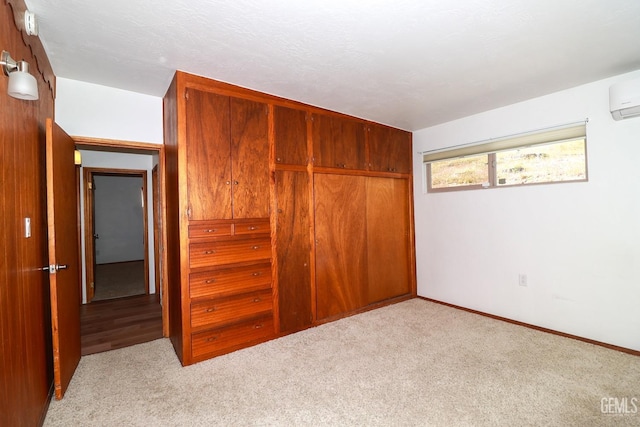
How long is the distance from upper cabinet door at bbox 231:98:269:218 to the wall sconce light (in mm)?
1372

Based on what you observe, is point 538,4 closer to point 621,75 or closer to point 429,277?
point 621,75

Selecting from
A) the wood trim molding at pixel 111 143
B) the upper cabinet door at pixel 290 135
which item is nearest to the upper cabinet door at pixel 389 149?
the upper cabinet door at pixel 290 135

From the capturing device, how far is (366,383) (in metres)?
2.06

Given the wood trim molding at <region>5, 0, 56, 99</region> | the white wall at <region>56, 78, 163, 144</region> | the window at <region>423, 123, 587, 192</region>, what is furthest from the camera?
the window at <region>423, 123, 587, 192</region>

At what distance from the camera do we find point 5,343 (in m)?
1.25

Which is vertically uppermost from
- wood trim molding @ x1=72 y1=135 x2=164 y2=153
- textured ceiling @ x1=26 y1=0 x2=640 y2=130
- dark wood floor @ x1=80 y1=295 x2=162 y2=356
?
textured ceiling @ x1=26 y1=0 x2=640 y2=130

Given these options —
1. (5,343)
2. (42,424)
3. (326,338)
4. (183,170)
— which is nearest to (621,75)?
(326,338)

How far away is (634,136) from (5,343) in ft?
14.2

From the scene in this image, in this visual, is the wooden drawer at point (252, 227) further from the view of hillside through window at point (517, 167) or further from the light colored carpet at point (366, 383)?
the view of hillside through window at point (517, 167)

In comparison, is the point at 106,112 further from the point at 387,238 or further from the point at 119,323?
the point at 387,238

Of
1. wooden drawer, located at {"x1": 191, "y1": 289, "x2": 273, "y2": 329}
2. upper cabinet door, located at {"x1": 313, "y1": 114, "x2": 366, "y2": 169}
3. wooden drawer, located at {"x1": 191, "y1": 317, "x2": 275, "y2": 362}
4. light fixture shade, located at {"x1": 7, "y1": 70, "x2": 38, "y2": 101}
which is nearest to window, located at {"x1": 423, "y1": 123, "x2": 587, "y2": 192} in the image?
upper cabinet door, located at {"x1": 313, "y1": 114, "x2": 366, "y2": 169}

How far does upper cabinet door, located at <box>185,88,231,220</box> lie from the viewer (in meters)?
2.37

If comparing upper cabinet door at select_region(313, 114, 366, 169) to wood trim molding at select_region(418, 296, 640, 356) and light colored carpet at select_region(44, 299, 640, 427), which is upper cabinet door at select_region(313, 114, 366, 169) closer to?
light colored carpet at select_region(44, 299, 640, 427)

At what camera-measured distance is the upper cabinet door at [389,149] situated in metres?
3.70
